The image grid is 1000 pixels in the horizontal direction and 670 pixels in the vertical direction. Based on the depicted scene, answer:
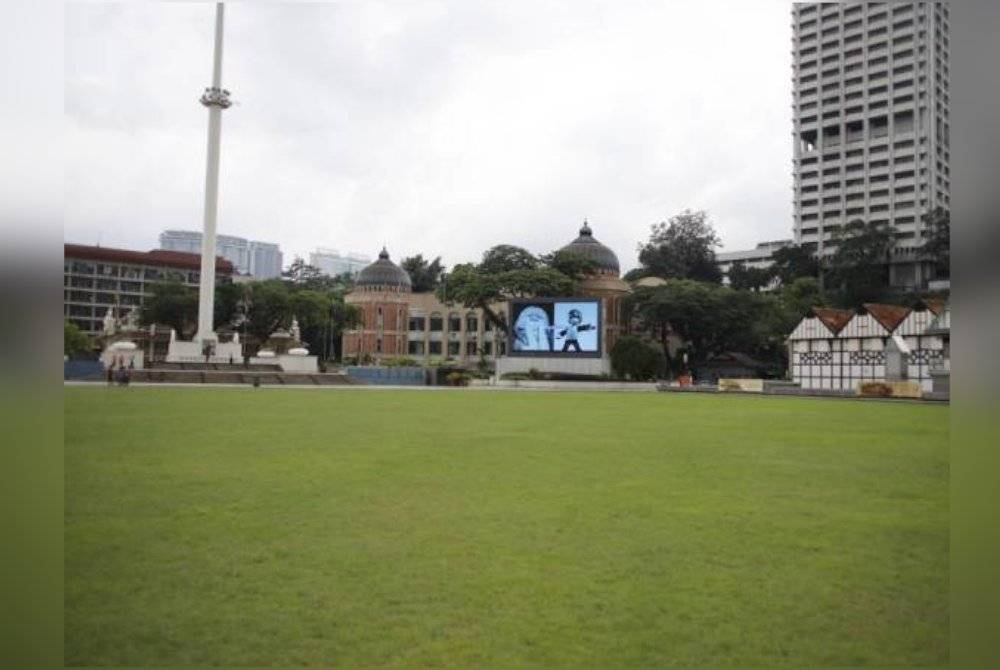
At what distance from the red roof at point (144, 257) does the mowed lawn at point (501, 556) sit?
6816 centimetres

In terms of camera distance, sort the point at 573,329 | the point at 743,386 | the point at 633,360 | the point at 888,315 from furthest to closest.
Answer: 1. the point at 633,360
2. the point at 573,329
3. the point at 743,386
4. the point at 888,315

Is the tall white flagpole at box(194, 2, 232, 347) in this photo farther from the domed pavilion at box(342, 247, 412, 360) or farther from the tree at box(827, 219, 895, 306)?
the tree at box(827, 219, 895, 306)

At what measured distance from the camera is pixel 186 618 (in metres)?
4.48

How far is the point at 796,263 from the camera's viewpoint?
262 ft

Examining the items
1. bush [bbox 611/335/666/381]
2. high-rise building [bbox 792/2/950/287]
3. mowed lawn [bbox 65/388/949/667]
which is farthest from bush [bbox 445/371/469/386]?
mowed lawn [bbox 65/388/949/667]

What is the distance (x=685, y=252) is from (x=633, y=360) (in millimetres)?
36141

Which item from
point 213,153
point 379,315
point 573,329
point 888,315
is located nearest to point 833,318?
point 888,315

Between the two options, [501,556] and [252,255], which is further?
[252,255]

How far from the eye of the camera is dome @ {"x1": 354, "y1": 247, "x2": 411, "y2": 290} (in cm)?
7681

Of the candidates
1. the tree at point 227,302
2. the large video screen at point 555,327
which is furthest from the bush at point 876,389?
the tree at point 227,302

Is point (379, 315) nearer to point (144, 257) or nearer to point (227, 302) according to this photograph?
point (227, 302)

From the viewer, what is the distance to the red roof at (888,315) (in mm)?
38500
